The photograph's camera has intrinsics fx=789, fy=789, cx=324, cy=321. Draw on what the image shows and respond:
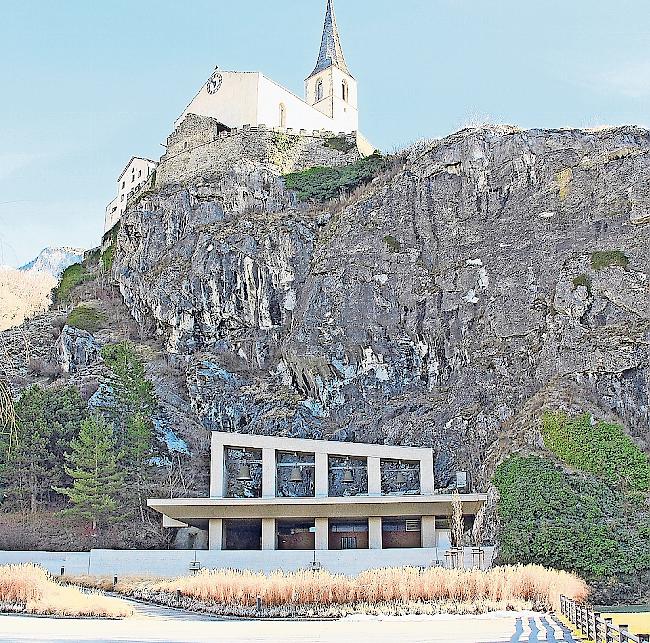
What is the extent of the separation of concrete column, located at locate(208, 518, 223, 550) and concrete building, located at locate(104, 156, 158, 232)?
1300 inches

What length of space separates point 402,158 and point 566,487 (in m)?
27.7

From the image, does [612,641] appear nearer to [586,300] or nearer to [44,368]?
[586,300]

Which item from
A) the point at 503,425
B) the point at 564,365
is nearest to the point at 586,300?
the point at 564,365

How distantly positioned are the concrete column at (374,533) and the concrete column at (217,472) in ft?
20.5

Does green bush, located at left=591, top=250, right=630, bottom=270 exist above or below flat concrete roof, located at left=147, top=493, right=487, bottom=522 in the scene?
above

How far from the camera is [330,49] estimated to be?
66.1 meters

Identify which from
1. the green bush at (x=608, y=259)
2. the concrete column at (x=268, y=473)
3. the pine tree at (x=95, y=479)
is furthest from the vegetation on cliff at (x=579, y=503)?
the pine tree at (x=95, y=479)

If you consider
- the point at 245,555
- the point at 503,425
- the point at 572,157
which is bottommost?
the point at 245,555

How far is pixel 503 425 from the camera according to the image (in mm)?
Answer: 36750

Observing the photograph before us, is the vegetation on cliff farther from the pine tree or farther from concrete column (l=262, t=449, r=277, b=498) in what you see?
the pine tree

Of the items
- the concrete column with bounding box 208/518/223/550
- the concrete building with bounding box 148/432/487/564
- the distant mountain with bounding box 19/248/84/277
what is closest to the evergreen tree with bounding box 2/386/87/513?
the concrete building with bounding box 148/432/487/564

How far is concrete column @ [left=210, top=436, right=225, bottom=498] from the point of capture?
31438 mm

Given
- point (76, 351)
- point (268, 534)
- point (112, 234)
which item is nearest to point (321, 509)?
point (268, 534)

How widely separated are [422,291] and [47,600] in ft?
92.6
